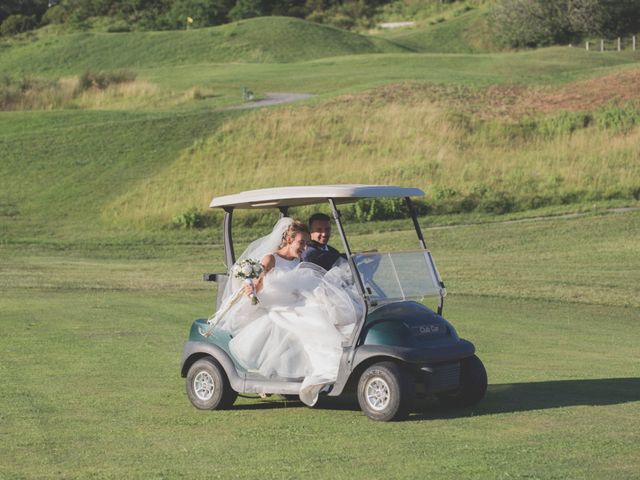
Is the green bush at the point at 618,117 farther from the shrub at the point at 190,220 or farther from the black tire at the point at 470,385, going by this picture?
the black tire at the point at 470,385

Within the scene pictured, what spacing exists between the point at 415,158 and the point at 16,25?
64833 millimetres

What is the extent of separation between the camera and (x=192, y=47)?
259 feet

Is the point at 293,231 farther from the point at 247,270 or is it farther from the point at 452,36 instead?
the point at 452,36

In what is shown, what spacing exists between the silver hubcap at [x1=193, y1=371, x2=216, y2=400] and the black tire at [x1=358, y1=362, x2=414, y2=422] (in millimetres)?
1485

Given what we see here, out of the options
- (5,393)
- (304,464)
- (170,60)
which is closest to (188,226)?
(5,393)

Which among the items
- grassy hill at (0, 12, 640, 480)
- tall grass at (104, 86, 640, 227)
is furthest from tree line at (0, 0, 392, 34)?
tall grass at (104, 86, 640, 227)

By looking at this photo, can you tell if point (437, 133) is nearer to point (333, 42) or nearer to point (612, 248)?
point (612, 248)

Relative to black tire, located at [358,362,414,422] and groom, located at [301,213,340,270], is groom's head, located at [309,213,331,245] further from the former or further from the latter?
black tire, located at [358,362,414,422]

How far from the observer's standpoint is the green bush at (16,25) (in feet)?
318

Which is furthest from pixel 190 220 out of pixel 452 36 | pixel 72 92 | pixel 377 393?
pixel 452 36

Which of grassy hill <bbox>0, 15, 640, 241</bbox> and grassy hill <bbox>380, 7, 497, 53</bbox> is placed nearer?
grassy hill <bbox>0, 15, 640, 241</bbox>

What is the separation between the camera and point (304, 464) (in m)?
8.20

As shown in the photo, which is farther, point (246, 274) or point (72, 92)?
point (72, 92)

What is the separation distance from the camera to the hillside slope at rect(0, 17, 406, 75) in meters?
75.4
